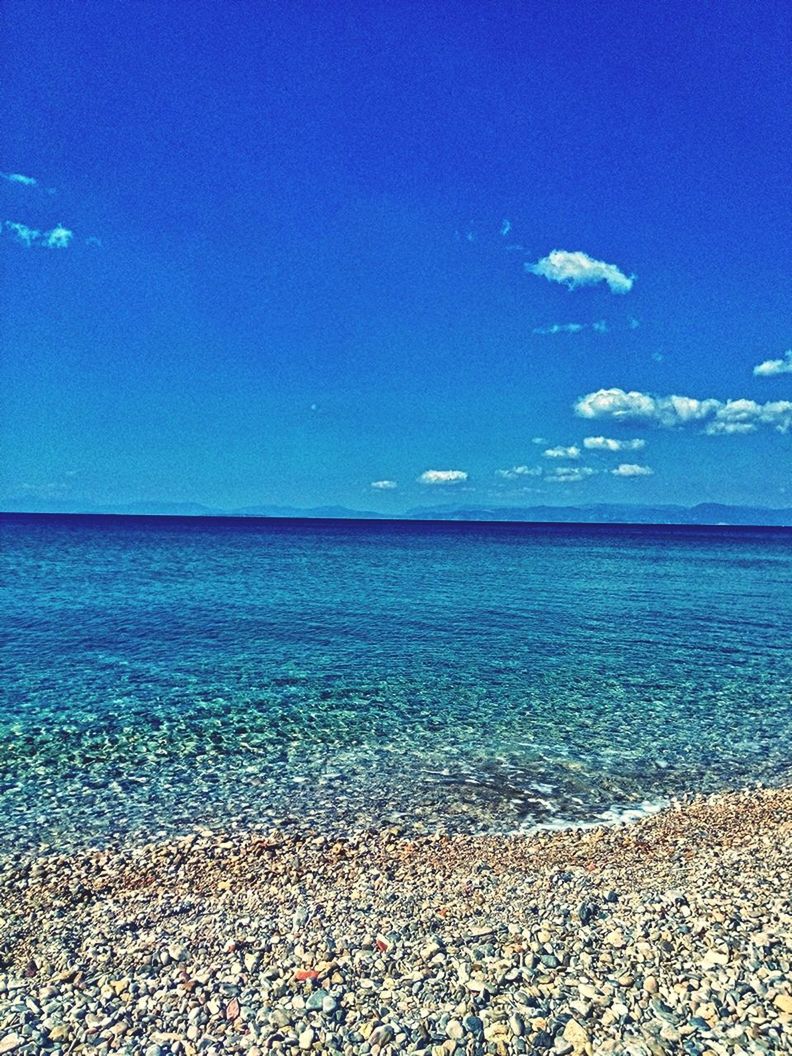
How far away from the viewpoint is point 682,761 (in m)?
17.3

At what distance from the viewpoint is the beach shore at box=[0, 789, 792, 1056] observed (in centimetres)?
704

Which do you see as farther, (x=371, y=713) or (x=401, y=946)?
(x=371, y=713)

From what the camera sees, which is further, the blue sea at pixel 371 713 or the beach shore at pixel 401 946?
the blue sea at pixel 371 713

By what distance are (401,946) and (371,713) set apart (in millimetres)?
12096

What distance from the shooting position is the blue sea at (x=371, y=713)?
1430cm

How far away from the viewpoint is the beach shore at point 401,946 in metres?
7.04

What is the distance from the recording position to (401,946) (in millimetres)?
8609

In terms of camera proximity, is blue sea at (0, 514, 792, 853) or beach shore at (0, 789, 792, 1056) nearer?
beach shore at (0, 789, 792, 1056)

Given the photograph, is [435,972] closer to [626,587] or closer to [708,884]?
[708,884]

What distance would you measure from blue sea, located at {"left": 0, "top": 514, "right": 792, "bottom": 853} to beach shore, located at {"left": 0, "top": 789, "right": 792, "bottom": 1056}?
1.81 m

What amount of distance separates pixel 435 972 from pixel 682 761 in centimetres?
1162

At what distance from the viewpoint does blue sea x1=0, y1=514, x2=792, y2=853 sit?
46.9 ft

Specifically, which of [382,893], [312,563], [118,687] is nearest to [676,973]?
[382,893]

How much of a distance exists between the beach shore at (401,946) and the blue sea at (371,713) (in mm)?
1807
